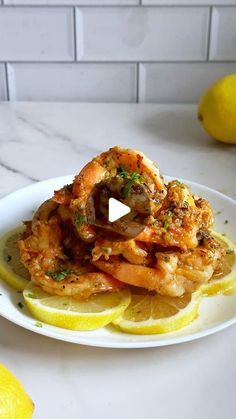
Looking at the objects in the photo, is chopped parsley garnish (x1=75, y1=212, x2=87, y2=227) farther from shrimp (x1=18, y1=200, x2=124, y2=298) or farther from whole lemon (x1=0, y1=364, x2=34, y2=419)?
whole lemon (x1=0, y1=364, x2=34, y2=419)

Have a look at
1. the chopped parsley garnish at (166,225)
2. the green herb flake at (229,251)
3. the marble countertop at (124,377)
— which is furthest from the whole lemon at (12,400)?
the green herb flake at (229,251)

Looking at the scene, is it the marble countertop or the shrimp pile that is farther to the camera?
the shrimp pile

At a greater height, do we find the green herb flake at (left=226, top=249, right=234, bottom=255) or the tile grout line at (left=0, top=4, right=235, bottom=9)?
the tile grout line at (left=0, top=4, right=235, bottom=9)

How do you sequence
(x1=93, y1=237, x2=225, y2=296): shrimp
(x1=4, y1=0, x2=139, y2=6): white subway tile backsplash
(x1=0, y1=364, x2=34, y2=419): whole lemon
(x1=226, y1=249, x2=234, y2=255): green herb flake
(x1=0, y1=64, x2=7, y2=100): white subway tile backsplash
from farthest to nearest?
(x1=0, y1=64, x2=7, y2=100): white subway tile backsplash → (x1=4, y1=0, x2=139, y2=6): white subway tile backsplash → (x1=226, y1=249, x2=234, y2=255): green herb flake → (x1=93, y1=237, x2=225, y2=296): shrimp → (x1=0, y1=364, x2=34, y2=419): whole lemon

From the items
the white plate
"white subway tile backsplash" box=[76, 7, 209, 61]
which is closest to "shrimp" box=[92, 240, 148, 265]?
the white plate

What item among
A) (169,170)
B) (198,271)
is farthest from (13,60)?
(198,271)

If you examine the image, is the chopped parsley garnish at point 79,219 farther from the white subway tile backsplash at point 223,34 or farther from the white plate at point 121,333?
the white subway tile backsplash at point 223,34

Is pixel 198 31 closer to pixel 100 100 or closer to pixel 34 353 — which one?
pixel 100 100
